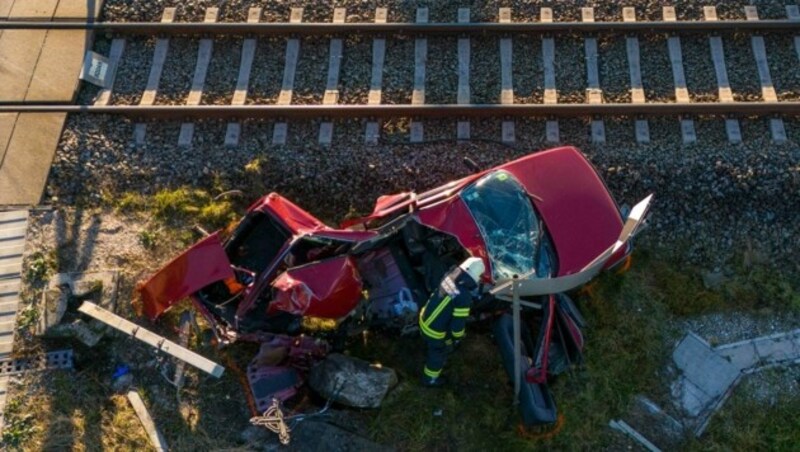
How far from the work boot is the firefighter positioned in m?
0.60

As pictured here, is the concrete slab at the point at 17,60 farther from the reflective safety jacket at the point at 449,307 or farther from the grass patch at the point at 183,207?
the reflective safety jacket at the point at 449,307

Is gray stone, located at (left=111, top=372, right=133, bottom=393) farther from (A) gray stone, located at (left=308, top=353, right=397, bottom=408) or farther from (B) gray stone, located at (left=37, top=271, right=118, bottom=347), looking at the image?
(A) gray stone, located at (left=308, top=353, right=397, bottom=408)

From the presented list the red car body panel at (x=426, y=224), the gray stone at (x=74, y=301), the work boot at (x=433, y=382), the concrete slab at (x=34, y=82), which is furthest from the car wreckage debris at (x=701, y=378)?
the concrete slab at (x=34, y=82)

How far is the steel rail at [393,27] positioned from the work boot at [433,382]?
15.1 feet

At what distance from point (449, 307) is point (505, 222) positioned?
1317 millimetres

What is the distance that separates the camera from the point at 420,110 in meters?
10.1

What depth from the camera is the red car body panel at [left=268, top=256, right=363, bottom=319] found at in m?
8.13

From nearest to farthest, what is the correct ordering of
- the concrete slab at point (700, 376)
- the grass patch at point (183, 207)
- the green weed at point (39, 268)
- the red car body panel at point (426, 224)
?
1. the red car body panel at point (426, 224)
2. the concrete slab at point (700, 376)
3. the green weed at point (39, 268)
4. the grass patch at point (183, 207)

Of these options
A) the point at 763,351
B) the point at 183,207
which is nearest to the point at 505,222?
the point at 763,351

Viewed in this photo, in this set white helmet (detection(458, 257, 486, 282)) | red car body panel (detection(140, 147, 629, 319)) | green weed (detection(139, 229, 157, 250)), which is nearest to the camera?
white helmet (detection(458, 257, 486, 282))

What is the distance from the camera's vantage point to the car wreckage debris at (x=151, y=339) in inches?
339

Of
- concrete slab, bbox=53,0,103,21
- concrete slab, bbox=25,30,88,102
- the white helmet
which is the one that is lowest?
the white helmet

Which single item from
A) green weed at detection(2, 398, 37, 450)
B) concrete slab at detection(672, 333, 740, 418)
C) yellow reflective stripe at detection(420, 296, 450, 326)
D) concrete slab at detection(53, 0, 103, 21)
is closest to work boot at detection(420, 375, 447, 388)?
yellow reflective stripe at detection(420, 296, 450, 326)

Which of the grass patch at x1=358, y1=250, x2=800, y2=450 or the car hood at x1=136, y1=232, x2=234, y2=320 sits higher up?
the car hood at x1=136, y1=232, x2=234, y2=320
